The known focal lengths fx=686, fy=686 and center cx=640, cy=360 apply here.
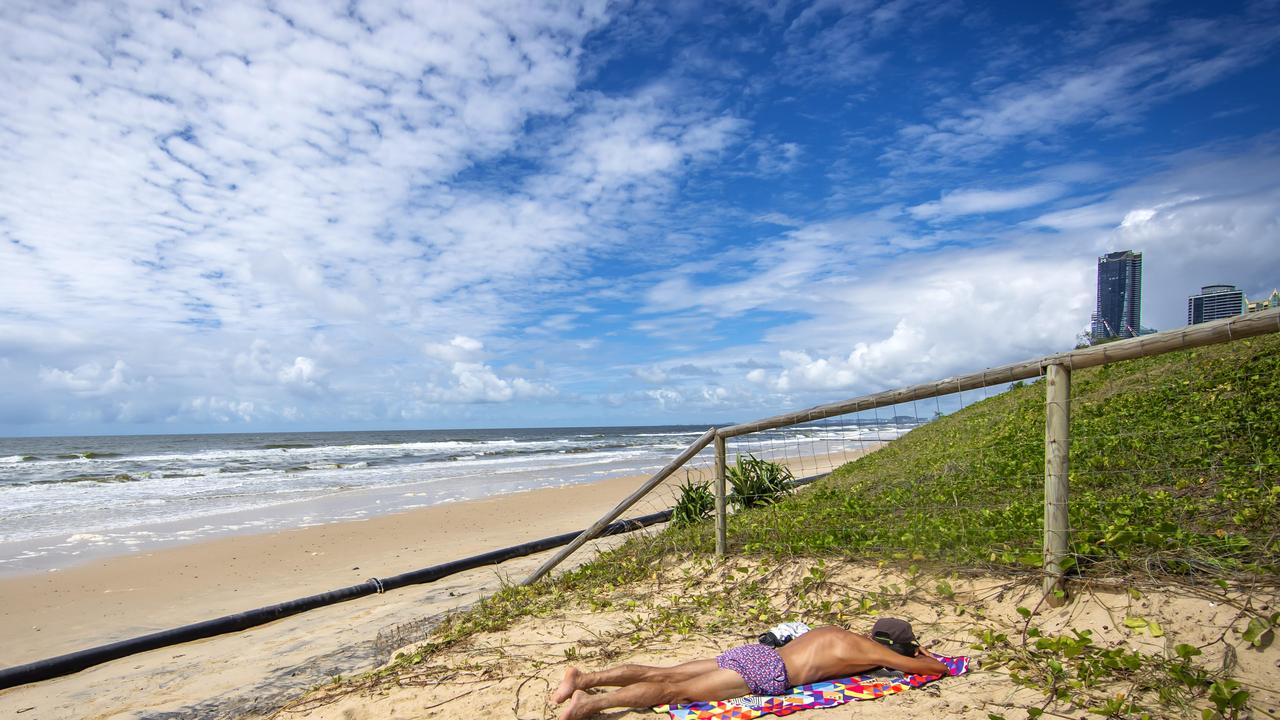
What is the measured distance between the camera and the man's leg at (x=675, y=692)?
11.0 ft

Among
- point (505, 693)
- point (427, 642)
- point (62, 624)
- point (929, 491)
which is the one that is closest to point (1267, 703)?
point (505, 693)

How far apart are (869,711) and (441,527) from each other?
34.2 feet

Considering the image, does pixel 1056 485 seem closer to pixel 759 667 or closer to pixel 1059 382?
pixel 1059 382

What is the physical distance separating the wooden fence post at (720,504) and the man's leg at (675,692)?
2.31 metres

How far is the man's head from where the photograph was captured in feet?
11.6

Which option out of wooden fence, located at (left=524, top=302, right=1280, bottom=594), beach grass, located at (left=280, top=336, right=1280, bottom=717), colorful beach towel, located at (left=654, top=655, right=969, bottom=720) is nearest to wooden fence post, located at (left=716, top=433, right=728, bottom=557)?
beach grass, located at (left=280, top=336, right=1280, bottom=717)

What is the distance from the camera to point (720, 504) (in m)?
5.77

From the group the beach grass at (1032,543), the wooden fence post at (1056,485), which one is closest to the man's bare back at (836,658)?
the beach grass at (1032,543)

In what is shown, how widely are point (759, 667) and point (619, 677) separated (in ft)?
2.35

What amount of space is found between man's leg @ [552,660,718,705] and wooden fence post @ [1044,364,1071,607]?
190cm

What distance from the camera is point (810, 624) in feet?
14.3

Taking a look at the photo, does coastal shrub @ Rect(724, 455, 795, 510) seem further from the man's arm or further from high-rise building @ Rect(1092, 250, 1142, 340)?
high-rise building @ Rect(1092, 250, 1142, 340)

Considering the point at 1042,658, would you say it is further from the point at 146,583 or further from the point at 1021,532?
the point at 146,583

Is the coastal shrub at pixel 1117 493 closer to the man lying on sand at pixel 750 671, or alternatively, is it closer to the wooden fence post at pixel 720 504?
the wooden fence post at pixel 720 504
